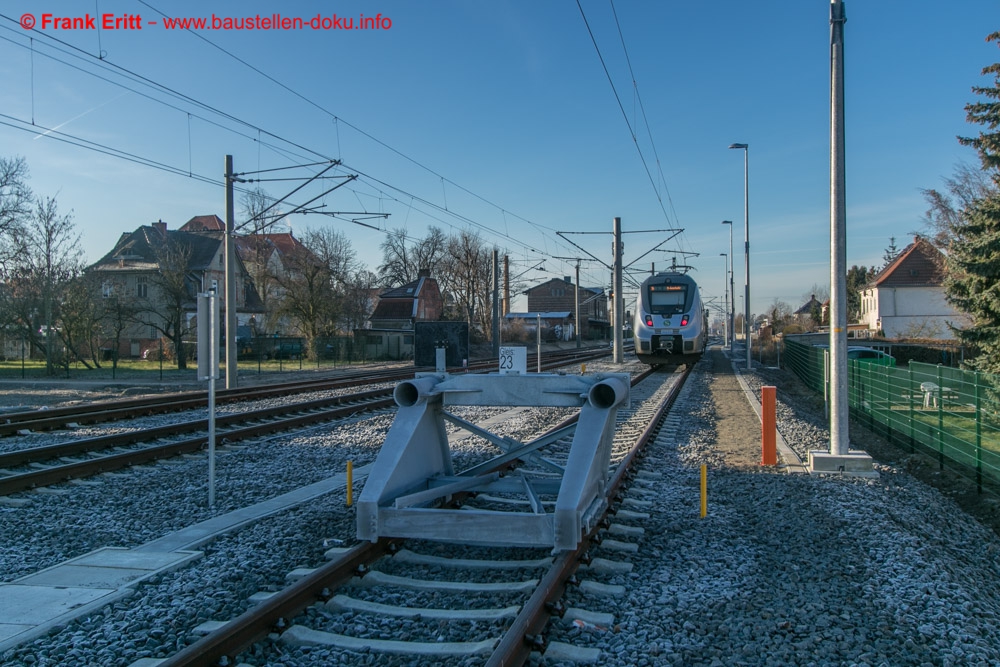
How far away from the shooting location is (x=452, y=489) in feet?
22.0

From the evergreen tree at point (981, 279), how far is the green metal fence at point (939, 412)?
7.22 ft

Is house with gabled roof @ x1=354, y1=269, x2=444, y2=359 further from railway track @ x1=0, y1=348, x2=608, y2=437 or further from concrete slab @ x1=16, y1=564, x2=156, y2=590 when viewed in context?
concrete slab @ x1=16, y1=564, x2=156, y2=590

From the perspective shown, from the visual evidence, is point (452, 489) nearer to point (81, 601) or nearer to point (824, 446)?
point (81, 601)

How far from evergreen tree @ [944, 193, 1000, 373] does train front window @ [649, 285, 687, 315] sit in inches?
485

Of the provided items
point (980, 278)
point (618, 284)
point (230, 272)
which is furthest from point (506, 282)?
point (980, 278)

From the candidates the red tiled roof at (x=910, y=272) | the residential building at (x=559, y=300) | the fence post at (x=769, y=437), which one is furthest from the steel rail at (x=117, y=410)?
the residential building at (x=559, y=300)

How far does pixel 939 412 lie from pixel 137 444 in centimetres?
1216

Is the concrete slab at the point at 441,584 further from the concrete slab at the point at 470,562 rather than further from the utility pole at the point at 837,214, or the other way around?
the utility pole at the point at 837,214

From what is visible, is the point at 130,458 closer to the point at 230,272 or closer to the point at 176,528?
the point at 176,528

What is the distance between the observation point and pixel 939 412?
10430mm

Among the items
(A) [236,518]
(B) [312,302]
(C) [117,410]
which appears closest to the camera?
(A) [236,518]

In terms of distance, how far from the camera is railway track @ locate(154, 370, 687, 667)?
3998 millimetres

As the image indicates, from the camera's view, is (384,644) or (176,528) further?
(176,528)

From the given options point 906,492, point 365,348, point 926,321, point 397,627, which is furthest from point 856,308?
point 397,627
